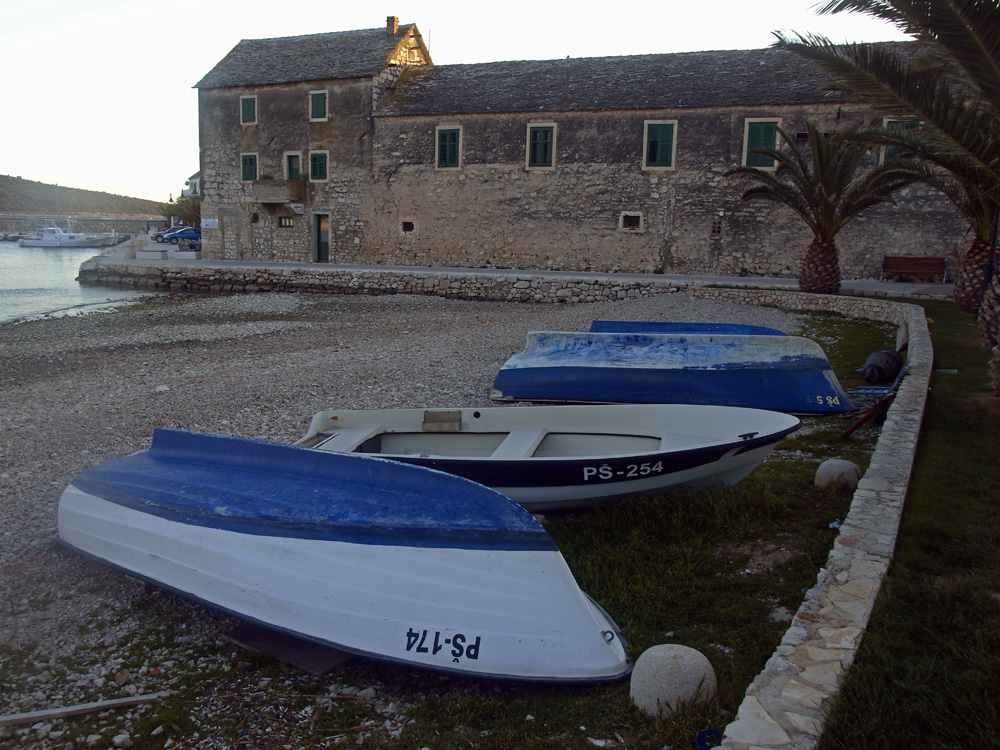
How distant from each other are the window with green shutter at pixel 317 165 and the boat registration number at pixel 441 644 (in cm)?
2687

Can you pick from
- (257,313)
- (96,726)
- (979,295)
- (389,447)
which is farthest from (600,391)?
(257,313)

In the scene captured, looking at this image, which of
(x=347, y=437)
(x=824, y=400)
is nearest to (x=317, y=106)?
(x=824, y=400)

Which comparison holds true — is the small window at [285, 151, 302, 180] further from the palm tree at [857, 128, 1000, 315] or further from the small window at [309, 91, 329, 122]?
the palm tree at [857, 128, 1000, 315]

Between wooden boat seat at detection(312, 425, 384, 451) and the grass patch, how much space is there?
12.2 feet

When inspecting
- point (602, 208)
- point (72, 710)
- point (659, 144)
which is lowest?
point (72, 710)

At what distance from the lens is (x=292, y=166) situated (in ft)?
94.2

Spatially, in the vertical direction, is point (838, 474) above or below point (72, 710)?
above

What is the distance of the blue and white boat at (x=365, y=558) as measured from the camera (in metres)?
3.50

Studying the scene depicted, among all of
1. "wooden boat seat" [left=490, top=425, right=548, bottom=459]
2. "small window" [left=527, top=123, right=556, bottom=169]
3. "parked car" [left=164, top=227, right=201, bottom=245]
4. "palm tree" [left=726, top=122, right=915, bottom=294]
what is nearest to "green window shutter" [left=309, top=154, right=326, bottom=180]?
"small window" [left=527, top=123, right=556, bottom=169]

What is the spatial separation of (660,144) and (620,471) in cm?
2130

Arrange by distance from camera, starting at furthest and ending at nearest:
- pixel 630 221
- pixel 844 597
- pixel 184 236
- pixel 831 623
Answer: pixel 184 236 < pixel 630 221 < pixel 844 597 < pixel 831 623

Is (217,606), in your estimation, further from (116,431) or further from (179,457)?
(116,431)

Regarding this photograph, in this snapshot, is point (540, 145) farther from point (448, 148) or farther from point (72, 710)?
point (72, 710)

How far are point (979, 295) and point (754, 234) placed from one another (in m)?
9.62
